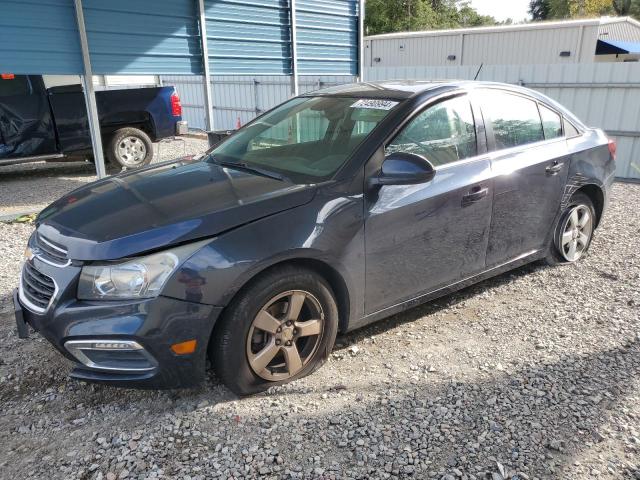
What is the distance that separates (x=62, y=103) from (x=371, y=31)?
36.3m

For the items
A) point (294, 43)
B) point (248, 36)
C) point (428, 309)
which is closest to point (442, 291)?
point (428, 309)

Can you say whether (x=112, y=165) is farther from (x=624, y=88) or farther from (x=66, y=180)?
(x=624, y=88)

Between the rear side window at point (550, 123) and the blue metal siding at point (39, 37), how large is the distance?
17.9ft

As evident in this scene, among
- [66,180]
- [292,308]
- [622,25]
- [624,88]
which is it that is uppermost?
[622,25]

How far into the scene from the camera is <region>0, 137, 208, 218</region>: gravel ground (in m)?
7.21

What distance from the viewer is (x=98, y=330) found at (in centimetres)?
243

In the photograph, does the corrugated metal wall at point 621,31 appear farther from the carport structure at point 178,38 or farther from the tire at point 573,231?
the tire at point 573,231

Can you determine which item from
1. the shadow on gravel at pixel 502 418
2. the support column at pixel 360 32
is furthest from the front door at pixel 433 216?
the support column at pixel 360 32

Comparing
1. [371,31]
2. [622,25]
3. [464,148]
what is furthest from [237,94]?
[371,31]

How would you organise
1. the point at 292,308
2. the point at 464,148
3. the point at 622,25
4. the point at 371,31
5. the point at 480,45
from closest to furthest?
the point at 292,308 → the point at 464,148 → the point at 480,45 → the point at 622,25 → the point at 371,31

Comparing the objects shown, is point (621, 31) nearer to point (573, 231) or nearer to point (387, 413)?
point (573, 231)

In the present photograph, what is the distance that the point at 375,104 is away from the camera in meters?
3.45

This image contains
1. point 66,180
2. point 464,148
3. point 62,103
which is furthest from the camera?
point 66,180

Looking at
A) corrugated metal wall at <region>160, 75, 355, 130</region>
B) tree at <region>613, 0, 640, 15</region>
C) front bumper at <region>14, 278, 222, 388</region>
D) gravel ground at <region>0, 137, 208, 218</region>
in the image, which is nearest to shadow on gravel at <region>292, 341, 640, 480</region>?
front bumper at <region>14, 278, 222, 388</region>
